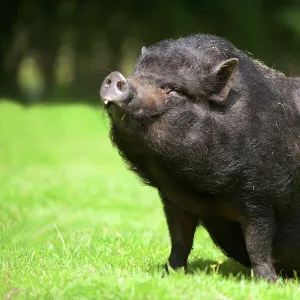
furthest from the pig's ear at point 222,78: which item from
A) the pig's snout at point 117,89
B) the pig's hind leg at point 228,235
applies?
the pig's hind leg at point 228,235

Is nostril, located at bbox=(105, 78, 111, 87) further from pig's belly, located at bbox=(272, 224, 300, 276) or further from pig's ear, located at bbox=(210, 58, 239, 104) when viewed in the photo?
pig's belly, located at bbox=(272, 224, 300, 276)

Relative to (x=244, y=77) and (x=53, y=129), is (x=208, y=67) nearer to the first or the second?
(x=244, y=77)

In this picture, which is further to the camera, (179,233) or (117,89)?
(179,233)

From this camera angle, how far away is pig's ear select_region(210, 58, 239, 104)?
15.6 ft

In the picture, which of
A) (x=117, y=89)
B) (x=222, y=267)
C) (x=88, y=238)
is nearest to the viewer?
(x=117, y=89)

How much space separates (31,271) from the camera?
486 cm

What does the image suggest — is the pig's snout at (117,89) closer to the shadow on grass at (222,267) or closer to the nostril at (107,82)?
the nostril at (107,82)

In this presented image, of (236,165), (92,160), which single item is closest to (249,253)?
(236,165)

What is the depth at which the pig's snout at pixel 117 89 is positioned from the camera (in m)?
4.39

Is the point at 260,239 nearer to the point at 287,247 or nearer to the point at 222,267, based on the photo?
the point at 287,247

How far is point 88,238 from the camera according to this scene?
20.9 feet

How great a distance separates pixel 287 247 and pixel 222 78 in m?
1.30

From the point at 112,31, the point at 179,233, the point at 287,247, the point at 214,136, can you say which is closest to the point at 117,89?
the point at 214,136

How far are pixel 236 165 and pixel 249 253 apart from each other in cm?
61
